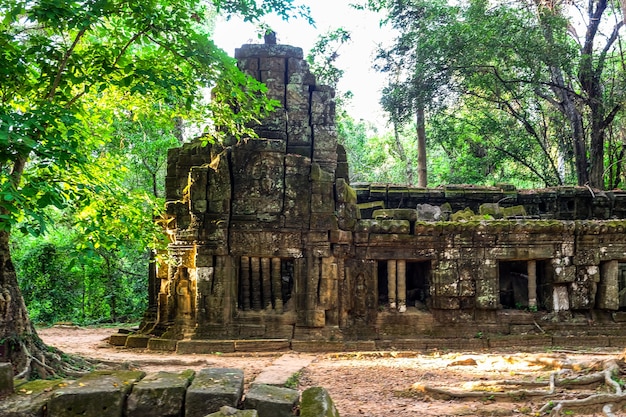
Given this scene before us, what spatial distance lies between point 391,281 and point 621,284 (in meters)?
5.52

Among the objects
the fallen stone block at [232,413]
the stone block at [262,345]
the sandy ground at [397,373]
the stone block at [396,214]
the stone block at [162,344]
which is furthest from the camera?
the stone block at [396,214]

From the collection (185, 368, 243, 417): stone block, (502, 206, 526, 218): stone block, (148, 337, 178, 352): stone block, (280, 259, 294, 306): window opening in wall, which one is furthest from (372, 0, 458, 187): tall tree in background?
(185, 368, 243, 417): stone block

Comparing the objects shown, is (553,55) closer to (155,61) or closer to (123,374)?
(155,61)

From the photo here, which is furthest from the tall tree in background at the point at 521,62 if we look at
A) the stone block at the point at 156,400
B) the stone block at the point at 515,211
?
the stone block at the point at 156,400

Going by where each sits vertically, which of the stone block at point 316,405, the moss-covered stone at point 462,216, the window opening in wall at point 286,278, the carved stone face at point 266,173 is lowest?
the stone block at point 316,405

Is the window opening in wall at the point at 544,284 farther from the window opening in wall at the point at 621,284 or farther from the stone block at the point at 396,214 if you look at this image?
the stone block at the point at 396,214

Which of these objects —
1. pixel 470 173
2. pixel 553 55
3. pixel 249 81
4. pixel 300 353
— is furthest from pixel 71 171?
pixel 470 173

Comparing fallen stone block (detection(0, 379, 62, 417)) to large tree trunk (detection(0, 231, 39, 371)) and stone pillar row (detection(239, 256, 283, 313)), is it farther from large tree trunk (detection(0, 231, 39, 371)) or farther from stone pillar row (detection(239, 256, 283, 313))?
stone pillar row (detection(239, 256, 283, 313))

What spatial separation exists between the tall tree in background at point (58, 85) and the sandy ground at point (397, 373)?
1.79m

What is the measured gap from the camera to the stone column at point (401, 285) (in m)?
11.6

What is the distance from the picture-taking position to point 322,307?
1109cm

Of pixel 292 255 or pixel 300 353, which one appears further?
pixel 292 255

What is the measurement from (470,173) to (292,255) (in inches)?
467

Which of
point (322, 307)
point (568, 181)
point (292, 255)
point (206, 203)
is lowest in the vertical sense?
point (322, 307)
